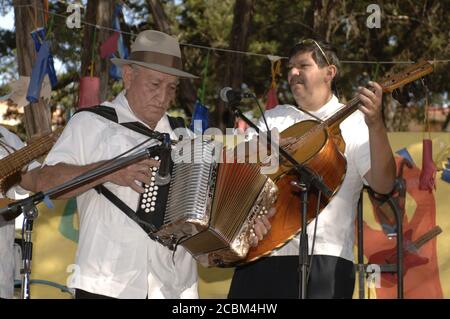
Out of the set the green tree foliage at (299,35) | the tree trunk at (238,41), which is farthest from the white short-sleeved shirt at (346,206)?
the green tree foliage at (299,35)

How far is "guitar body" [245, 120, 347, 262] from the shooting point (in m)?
4.32

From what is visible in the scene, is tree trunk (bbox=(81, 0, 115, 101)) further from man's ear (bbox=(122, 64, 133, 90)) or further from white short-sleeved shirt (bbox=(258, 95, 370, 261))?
white short-sleeved shirt (bbox=(258, 95, 370, 261))

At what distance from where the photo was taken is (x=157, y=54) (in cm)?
432

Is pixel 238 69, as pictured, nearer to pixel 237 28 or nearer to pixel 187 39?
pixel 237 28

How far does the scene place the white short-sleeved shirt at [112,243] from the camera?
3.94 m

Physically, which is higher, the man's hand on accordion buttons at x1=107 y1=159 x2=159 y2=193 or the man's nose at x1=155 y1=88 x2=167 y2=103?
the man's nose at x1=155 y1=88 x2=167 y2=103

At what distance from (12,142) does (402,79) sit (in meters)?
2.35

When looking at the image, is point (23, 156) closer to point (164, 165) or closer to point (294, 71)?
point (164, 165)

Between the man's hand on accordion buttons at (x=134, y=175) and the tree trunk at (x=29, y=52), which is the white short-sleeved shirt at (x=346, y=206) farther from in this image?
the tree trunk at (x=29, y=52)

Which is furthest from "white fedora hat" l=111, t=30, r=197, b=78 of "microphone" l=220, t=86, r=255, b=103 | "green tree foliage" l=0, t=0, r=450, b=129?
"green tree foliage" l=0, t=0, r=450, b=129

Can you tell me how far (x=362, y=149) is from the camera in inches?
180

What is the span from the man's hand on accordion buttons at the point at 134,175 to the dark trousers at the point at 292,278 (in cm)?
103

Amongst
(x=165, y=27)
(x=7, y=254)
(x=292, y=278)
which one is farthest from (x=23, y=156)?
(x=165, y=27)

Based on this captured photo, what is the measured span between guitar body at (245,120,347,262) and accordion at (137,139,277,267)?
12.3 inches
